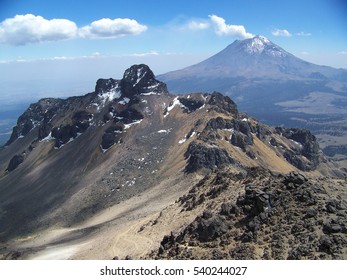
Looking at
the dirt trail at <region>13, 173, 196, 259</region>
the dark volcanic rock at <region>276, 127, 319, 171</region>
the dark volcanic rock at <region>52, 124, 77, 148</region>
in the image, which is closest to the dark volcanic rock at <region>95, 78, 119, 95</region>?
the dark volcanic rock at <region>52, 124, 77, 148</region>

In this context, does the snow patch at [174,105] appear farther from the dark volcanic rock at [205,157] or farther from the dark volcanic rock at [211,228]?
the dark volcanic rock at [211,228]

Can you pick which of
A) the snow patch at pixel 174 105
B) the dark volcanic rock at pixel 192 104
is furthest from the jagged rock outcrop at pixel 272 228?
the snow patch at pixel 174 105

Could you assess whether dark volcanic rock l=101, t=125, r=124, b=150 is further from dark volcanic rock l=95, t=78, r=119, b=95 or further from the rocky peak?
dark volcanic rock l=95, t=78, r=119, b=95

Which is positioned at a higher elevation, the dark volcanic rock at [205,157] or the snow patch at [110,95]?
the snow patch at [110,95]

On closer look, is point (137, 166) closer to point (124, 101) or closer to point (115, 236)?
point (124, 101)

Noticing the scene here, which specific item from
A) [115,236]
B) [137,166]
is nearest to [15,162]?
[137,166]

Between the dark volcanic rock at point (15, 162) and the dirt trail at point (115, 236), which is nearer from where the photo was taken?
the dirt trail at point (115, 236)

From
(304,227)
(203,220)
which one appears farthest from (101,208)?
(304,227)
